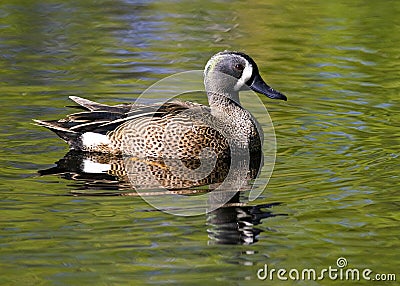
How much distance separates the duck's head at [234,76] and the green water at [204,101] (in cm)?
55

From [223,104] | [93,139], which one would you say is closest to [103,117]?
[93,139]

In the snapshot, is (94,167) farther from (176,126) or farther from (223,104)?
(223,104)

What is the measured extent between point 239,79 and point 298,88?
1.97 metres

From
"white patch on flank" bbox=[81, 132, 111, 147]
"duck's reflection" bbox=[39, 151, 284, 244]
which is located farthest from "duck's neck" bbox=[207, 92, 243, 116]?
"white patch on flank" bbox=[81, 132, 111, 147]

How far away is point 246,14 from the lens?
1520cm

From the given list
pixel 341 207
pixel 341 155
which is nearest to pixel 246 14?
pixel 341 155

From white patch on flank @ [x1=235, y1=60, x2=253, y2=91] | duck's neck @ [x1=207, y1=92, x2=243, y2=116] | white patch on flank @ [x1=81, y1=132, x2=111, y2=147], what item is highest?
white patch on flank @ [x1=235, y1=60, x2=253, y2=91]

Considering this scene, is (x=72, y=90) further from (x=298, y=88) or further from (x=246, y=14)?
(x=246, y=14)

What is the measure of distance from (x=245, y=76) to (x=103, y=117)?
4.67ft

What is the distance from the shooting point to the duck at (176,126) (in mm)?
9609

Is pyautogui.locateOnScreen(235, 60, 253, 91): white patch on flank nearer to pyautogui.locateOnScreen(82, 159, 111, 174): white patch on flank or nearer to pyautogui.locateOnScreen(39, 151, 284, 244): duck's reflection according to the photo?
pyautogui.locateOnScreen(39, 151, 284, 244): duck's reflection

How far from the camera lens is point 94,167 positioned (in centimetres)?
930

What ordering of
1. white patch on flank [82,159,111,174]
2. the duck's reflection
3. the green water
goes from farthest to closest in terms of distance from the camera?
white patch on flank [82,159,111,174], the duck's reflection, the green water

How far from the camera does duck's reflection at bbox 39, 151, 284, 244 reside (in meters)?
7.59
